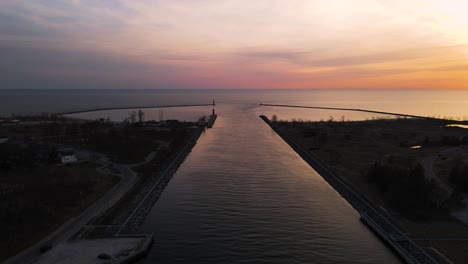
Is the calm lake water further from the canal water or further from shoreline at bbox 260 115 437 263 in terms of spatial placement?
shoreline at bbox 260 115 437 263

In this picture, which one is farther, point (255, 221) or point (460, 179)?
point (460, 179)

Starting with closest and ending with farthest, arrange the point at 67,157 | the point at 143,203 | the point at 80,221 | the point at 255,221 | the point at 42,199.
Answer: the point at 80,221 < the point at 255,221 < the point at 42,199 < the point at 143,203 < the point at 67,157

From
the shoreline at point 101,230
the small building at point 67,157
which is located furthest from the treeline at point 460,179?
the small building at point 67,157

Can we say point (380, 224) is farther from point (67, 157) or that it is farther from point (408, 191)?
point (67, 157)

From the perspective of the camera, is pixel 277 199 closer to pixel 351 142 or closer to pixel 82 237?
pixel 82 237

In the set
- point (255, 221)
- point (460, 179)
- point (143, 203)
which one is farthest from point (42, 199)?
point (460, 179)

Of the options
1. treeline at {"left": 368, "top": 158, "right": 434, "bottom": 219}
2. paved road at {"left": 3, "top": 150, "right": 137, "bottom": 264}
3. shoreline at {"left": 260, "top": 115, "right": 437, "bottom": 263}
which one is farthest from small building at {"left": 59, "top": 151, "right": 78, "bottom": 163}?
treeline at {"left": 368, "top": 158, "right": 434, "bottom": 219}
